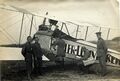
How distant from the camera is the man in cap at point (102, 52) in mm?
1684

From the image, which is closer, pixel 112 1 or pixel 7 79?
pixel 7 79

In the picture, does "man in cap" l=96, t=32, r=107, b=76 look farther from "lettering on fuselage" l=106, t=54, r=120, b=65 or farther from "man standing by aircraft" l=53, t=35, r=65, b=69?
"man standing by aircraft" l=53, t=35, r=65, b=69

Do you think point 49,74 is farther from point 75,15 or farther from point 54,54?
point 75,15

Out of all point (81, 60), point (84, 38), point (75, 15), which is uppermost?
point (75, 15)

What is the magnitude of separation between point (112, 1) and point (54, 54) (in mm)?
420

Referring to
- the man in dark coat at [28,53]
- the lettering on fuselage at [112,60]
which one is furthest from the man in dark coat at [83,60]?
the man in dark coat at [28,53]

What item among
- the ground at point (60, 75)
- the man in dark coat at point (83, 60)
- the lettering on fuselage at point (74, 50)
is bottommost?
the ground at point (60, 75)

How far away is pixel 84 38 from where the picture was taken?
1678 mm

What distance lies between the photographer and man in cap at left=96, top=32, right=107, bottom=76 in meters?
1.68

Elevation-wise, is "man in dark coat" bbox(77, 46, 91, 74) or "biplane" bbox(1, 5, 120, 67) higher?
"biplane" bbox(1, 5, 120, 67)

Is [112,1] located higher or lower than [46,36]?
higher

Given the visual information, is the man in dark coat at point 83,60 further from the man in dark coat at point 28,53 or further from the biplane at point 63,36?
the man in dark coat at point 28,53

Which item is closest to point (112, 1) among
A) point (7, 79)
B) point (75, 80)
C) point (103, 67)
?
point (103, 67)

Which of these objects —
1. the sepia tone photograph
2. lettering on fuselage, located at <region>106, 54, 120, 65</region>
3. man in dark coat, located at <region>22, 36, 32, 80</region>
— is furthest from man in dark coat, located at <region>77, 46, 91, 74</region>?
man in dark coat, located at <region>22, 36, 32, 80</region>
